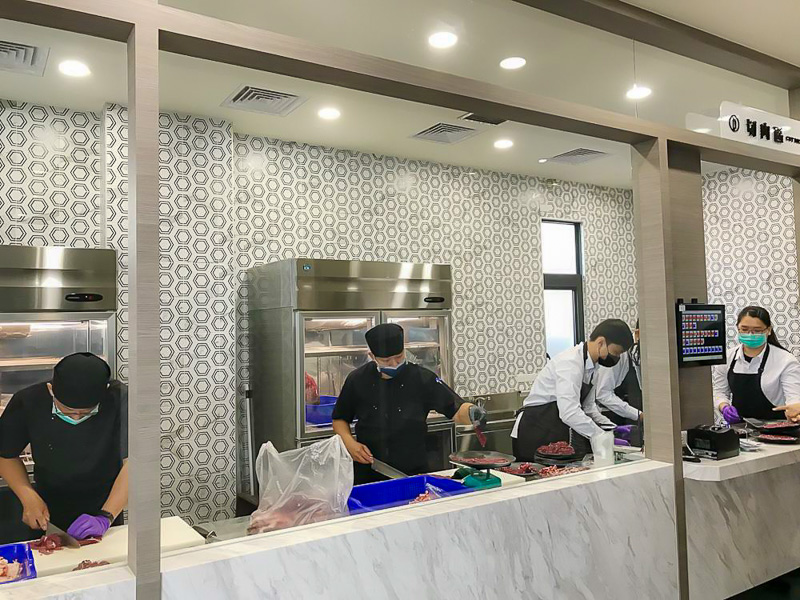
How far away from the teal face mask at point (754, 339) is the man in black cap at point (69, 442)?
3580 mm

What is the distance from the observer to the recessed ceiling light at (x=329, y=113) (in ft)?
10.9

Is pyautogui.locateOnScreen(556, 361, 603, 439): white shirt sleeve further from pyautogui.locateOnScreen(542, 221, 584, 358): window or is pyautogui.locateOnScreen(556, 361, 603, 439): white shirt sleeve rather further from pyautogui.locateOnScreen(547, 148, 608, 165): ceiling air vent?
pyautogui.locateOnScreen(547, 148, 608, 165): ceiling air vent

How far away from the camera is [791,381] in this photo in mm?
3859

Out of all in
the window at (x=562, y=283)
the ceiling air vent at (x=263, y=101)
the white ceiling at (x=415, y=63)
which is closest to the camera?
the white ceiling at (x=415, y=63)

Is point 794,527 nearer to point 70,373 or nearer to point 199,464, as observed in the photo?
point 199,464

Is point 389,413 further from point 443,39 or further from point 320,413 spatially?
point 443,39

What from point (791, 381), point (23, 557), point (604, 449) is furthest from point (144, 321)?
point (791, 381)

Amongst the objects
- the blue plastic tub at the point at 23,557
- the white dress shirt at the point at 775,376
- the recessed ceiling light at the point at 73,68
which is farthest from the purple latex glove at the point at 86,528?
the white dress shirt at the point at 775,376

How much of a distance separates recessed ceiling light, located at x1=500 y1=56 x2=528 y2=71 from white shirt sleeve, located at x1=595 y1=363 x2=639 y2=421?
168 centimetres

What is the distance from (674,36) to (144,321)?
2899 mm

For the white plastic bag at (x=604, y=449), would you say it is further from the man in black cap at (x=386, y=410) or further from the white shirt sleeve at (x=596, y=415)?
the man in black cap at (x=386, y=410)

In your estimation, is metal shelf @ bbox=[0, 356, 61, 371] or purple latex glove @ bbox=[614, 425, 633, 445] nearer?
metal shelf @ bbox=[0, 356, 61, 371]

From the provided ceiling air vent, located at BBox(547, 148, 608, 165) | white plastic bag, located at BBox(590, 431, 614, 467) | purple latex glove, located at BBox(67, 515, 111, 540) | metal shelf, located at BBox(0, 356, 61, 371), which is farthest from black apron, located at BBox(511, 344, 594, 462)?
metal shelf, located at BBox(0, 356, 61, 371)

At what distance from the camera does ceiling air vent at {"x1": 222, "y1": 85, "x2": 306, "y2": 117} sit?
3.12 metres
